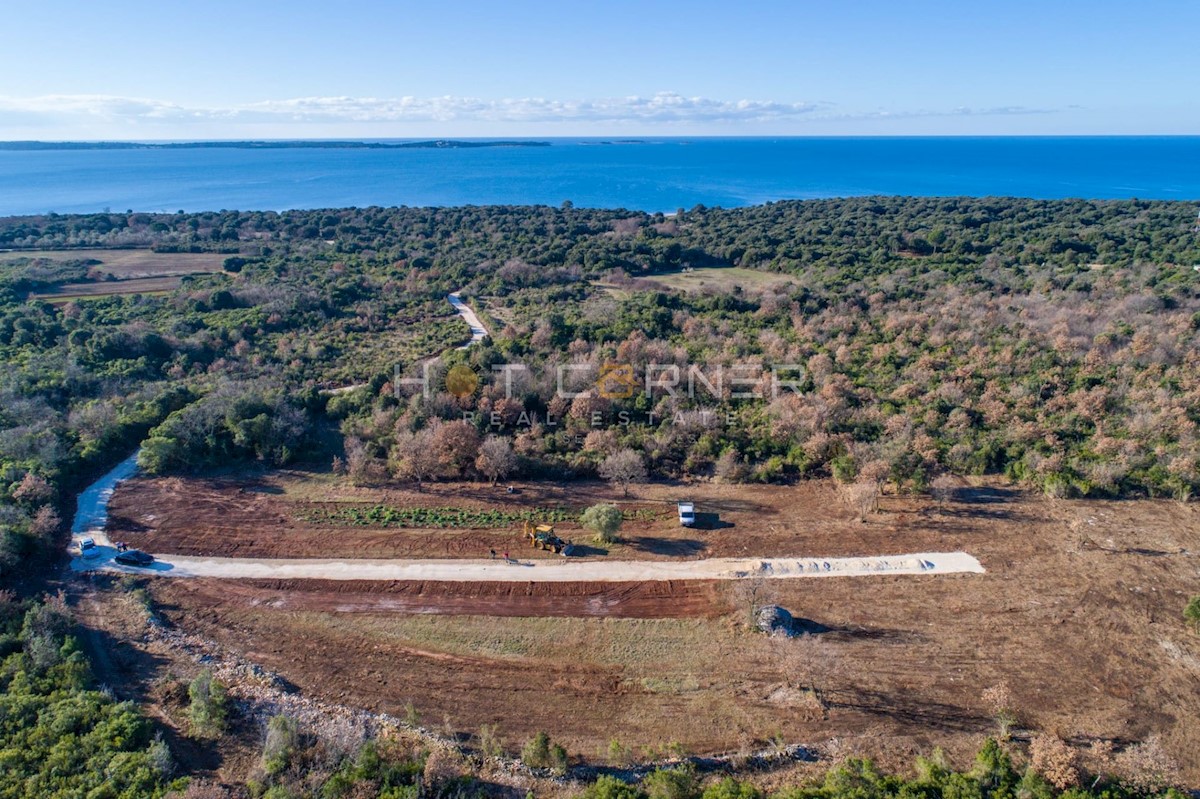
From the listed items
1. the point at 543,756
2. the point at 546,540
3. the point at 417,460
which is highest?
the point at 417,460

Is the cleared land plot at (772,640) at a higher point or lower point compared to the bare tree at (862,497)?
lower

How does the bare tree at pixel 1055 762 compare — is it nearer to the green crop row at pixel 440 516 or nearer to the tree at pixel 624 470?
the green crop row at pixel 440 516

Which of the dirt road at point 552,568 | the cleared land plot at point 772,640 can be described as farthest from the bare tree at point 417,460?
the dirt road at point 552,568

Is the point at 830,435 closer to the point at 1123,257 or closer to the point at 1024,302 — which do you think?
the point at 1024,302

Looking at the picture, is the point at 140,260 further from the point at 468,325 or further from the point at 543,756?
the point at 543,756

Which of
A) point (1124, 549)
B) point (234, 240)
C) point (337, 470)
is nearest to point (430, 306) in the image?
point (337, 470)

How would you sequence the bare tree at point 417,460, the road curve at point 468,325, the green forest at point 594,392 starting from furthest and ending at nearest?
the road curve at point 468,325 → the bare tree at point 417,460 → the green forest at point 594,392

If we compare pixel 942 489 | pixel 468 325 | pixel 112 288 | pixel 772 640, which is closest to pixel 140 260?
pixel 112 288
